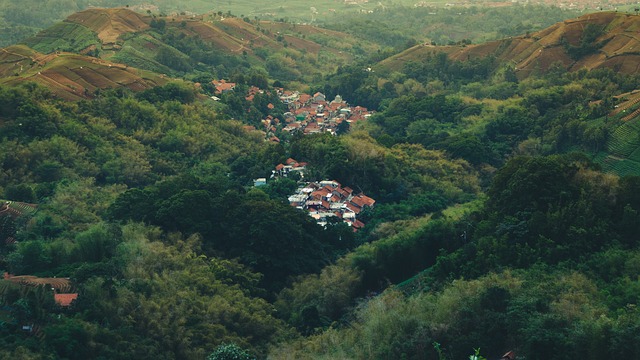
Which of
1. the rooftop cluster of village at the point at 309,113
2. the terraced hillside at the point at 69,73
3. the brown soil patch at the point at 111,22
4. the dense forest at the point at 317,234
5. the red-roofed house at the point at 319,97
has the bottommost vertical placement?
the red-roofed house at the point at 319,97

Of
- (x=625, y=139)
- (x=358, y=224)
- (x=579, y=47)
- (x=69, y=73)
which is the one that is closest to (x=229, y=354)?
(x=358, y=224)

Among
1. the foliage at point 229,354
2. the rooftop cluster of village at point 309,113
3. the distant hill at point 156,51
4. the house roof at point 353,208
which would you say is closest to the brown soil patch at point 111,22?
the distant hill at point 156,51

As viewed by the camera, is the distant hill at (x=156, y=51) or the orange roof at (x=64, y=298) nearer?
the orange roof at (x=64, y=298)

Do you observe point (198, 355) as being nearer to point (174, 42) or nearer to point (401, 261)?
point (401, 261)

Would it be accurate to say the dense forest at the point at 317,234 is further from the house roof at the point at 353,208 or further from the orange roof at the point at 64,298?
the house roof at the point at 353,208

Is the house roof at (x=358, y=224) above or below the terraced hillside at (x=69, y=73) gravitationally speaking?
above

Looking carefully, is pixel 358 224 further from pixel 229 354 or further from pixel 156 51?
pixel 156 51
